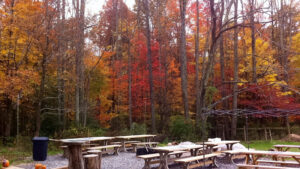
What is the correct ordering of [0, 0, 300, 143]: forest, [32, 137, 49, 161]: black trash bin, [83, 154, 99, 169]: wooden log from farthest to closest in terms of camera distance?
[0, 0, 300, 143]: forest → [32, 137, 49, 161]: black trash bin → [83, 154, 99, 169]: wooden log

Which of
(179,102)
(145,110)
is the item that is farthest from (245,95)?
(145,110)

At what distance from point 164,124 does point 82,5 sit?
34.1ft

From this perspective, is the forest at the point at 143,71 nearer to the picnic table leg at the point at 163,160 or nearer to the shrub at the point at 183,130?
the shrub at the point at 183,130

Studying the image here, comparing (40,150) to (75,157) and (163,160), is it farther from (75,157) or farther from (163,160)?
(163,160)

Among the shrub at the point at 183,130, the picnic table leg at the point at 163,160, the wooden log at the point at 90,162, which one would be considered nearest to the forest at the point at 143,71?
the shrub at the point at 183,130

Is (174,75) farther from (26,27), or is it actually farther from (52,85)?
(26,27)

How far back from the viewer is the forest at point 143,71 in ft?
44.7

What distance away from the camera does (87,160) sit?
6.52m

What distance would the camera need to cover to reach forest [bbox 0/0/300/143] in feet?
44.7

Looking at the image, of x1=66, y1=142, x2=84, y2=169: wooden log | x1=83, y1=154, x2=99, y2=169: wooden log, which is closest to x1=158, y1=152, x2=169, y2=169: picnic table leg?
x1=83, y1=154, x2=99, y2=169: wooden log

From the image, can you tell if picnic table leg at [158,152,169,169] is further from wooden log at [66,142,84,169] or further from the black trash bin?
the black trash bin

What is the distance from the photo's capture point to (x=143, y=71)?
21.6 meters

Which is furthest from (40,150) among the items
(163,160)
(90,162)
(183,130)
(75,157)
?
(183,130)

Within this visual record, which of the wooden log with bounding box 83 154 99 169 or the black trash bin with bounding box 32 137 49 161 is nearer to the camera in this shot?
the wooden log with bounding box 83 154 99 169
